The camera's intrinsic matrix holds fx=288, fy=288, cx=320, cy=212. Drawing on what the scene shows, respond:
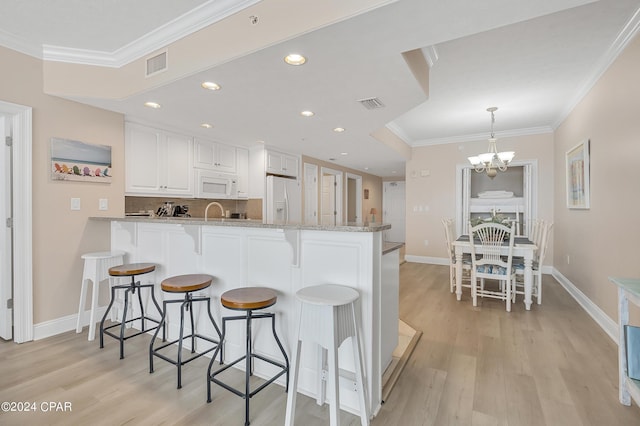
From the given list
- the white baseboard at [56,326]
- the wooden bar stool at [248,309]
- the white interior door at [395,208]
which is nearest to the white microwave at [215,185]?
the white baseboard at [56,326]

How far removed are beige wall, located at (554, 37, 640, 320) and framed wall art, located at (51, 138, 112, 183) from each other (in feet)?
16.1

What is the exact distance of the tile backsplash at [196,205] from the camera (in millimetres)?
3832

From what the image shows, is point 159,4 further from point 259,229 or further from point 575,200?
point 575,200

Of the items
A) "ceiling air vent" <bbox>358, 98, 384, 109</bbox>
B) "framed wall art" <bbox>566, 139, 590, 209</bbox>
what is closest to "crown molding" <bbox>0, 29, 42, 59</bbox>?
"ceiling air vent" <bbox>358, 98, 384, 109</bbox>

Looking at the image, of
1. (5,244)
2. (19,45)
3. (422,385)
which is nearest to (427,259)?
(422,385)

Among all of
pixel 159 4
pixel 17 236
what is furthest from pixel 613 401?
pixel 17 236

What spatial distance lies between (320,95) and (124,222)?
2.36 metres

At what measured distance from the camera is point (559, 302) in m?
3.65

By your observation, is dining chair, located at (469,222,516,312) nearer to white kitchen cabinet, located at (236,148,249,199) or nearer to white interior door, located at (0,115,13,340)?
white kitchen cabinet, located at (236,148,249,199)

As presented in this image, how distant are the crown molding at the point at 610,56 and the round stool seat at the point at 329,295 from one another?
305 centimetres

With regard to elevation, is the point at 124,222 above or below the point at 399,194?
below

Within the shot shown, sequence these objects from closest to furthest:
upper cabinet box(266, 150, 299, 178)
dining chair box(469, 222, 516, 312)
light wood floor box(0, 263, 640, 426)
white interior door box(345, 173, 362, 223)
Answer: light wood floor box(0, 263, 640, 426)
dining chair box(469, 222, 516, 312)
upper cabinet box(266, 150, 299, 178)
white interior door box(345, 173, 362, 223)

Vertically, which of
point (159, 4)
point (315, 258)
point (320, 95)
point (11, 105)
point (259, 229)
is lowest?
point (315, 258)

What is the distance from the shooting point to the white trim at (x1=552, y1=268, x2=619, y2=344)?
2637 millimetres
